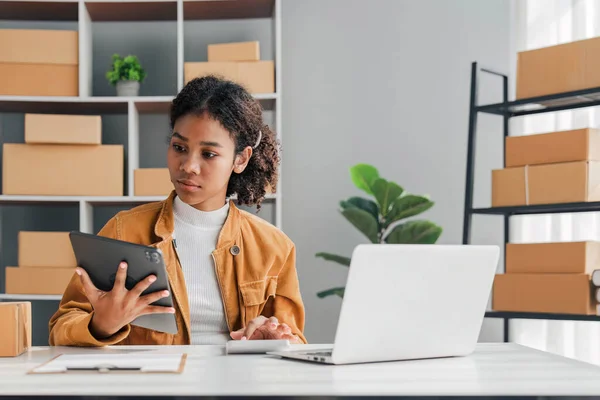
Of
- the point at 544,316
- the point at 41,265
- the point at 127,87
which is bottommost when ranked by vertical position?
the point at 544,316

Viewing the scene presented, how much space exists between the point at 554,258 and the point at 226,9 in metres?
1.75

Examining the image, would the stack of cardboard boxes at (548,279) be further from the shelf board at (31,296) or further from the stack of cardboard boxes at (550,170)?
the shelf board at (31,296)

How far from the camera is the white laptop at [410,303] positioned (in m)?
1.09

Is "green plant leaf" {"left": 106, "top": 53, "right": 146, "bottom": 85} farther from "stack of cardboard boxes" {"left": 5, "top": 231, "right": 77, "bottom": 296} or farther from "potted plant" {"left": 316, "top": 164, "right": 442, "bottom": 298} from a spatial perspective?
"potted plant" {"left": 316, "top": 164, "right": 442, "bottom": 298}

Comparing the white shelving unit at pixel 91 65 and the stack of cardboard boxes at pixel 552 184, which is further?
the white shelving unit at pixel 91 65

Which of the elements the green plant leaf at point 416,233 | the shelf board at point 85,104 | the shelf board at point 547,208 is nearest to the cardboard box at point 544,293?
the shelf board at point 547,208

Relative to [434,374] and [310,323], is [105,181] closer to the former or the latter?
[310,323]

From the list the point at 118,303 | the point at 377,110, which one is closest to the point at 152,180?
the point at 377,110

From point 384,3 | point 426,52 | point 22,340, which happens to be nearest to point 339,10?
point 384,3

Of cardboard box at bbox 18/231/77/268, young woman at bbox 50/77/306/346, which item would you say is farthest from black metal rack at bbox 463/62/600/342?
cardboard box at bbox 18/231/77/268

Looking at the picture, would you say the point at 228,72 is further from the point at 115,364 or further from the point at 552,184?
the point at 115,364

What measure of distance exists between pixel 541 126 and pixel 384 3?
3.23 ft

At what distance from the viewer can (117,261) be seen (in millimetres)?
1241

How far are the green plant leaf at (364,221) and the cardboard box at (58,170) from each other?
1.01 meters
